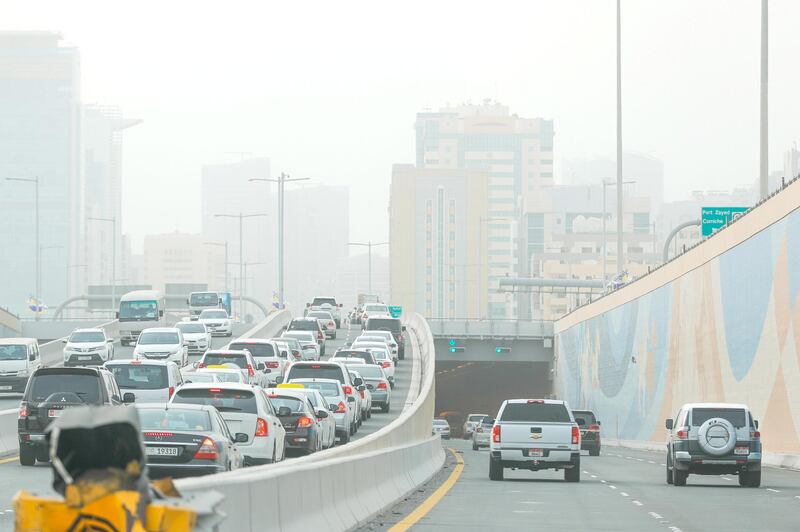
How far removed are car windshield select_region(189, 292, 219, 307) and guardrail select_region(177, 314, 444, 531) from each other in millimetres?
67043

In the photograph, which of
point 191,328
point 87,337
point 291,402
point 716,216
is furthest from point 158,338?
point 291,402

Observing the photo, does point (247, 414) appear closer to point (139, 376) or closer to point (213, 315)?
point (139, 376)

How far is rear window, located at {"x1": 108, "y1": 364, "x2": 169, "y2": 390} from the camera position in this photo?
110ft

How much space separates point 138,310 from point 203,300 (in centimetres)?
1434

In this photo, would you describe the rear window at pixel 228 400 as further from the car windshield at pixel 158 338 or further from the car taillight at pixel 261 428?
the car windshield at pixel 158 338

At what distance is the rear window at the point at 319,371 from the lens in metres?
41.3

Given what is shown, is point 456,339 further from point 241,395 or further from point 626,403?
point 241,395

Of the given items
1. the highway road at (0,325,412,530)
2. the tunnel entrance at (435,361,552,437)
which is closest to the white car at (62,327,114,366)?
the highway road at (0,325,412,530)

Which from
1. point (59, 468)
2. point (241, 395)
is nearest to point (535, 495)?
point (241, 395)

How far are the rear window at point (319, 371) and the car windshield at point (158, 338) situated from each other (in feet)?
53.5

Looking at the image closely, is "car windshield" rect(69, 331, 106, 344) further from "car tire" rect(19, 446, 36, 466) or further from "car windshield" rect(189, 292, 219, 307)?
"car tire" rect(19, 446, 36, 466)

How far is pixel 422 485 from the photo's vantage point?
2755cm

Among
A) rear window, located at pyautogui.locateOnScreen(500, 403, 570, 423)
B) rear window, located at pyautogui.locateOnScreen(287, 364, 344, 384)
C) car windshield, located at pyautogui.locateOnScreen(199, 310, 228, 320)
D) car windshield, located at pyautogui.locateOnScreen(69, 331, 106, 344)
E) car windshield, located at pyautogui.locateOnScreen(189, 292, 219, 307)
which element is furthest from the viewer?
car windshield, located at pyautogui.locateOnScreen(189, 292, 219, 307)

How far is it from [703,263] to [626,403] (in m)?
17.8
